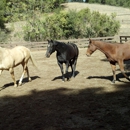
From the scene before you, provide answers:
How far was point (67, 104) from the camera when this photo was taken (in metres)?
6.66

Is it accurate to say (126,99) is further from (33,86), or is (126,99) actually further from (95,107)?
(33,86)

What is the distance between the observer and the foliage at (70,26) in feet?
95.8

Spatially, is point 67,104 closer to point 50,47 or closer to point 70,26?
point 50,47

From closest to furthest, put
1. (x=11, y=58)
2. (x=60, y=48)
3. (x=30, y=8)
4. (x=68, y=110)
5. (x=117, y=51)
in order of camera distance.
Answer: (x=68, y=110) → (x=117, y=51) → (x=11, y=58) → (x=60, y=48) → (x=30, y=8)

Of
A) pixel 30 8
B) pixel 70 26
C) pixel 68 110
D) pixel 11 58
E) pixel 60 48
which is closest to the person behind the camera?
pixel 68 110

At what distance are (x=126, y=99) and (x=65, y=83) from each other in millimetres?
3227

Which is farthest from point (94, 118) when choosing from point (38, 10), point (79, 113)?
point (38, 10)

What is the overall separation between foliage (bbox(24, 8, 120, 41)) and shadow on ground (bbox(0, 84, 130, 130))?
21.8 m

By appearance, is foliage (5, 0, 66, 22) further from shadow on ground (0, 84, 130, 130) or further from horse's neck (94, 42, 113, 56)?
shadow on ground (0, 84, 130, 130)

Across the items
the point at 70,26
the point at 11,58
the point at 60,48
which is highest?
the point at 70,26

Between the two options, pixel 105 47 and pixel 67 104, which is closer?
pixel 67 104

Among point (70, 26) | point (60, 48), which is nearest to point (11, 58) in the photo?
point (60, 48)

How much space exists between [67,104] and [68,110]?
0.52 meters

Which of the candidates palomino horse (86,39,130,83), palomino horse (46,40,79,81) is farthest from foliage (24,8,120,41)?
palomino horse (86,39,130,83)
